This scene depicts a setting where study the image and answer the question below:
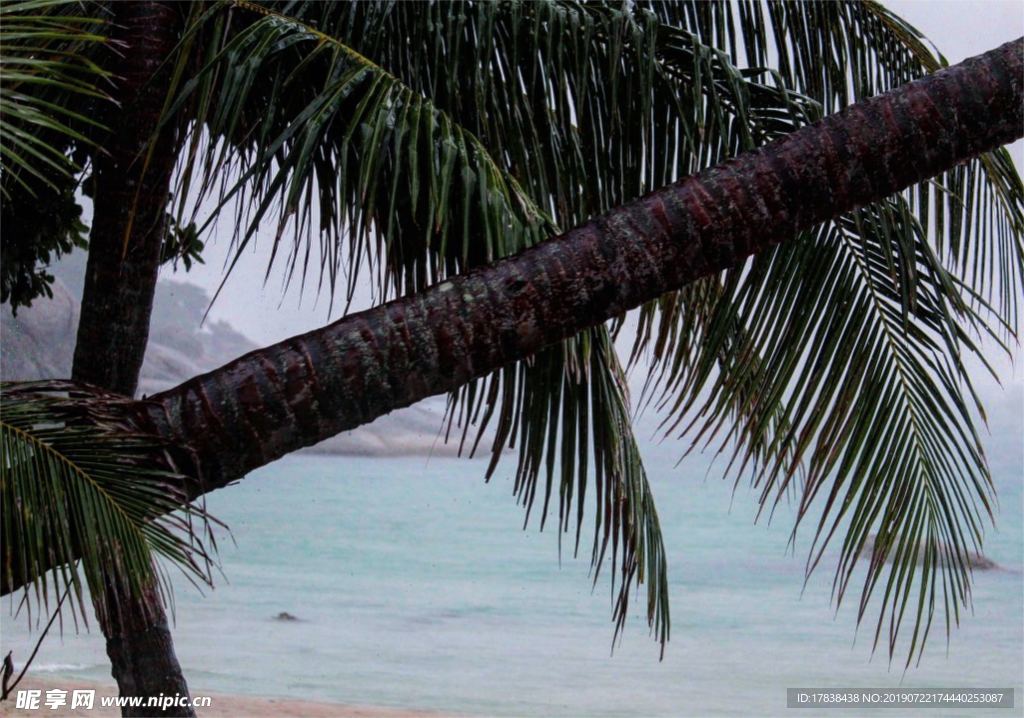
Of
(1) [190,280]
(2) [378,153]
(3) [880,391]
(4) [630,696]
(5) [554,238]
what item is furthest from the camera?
(1) [190,280]

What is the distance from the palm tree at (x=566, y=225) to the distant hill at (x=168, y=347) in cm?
369

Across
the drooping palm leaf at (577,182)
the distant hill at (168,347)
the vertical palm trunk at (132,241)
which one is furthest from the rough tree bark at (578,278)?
the distant hill at (168,347)

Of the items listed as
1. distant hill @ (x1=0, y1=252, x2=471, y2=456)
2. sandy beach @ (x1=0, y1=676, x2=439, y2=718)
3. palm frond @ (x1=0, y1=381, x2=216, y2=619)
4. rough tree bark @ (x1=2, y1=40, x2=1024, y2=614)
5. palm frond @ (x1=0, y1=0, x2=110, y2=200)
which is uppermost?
distant hill @ (x1=0, y1=252, x2=471, y2=456)

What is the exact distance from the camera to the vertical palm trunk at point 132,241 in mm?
1609

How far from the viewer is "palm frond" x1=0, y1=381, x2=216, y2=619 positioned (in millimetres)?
1007

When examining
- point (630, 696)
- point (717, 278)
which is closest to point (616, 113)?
point (717, 278)

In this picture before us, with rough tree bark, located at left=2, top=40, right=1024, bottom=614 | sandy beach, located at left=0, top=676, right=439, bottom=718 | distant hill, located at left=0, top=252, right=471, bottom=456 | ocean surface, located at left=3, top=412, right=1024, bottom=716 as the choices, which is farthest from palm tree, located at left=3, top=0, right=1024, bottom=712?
ocean surface, located at left=3, top=412, right=1024, bottom=716

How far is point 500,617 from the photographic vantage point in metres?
9.66

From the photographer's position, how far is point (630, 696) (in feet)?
24.2

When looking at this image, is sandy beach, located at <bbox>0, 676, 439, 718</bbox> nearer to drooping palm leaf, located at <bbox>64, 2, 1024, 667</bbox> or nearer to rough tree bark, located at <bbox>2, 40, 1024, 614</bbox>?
drooping palm leaf, located at <bbox>64, 2, 1024, 667</bbox>

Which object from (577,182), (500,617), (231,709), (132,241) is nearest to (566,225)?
(577,182)

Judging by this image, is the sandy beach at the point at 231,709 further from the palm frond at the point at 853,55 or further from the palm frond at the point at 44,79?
the palm frond at the point at 853,55

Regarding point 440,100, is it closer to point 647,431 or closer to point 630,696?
point 630,696

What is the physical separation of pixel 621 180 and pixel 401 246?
1.32 feet
